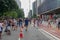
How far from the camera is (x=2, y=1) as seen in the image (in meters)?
50.6

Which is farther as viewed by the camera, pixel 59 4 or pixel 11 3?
pixel 59 4

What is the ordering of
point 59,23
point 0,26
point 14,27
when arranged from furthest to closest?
point 14,27 → point 59,23 → point 0,26

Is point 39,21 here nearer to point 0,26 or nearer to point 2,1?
point 2,1

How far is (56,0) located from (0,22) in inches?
2540

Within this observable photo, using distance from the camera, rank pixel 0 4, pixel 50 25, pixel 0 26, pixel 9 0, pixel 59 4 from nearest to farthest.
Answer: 1. pixel 0 26
2. pixel 50 25
3. pixel 0 4
4. pixel 9 0
5. pixel 59 4

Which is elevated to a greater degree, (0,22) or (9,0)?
(9,0)

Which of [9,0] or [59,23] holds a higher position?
[9,0]

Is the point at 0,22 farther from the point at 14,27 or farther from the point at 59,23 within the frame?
the point at 14,27

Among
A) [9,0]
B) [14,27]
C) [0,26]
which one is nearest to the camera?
[0,26]

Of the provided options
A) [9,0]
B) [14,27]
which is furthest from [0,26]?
[9,0]

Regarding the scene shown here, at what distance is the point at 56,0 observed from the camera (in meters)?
82.8

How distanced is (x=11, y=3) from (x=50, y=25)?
758 inches

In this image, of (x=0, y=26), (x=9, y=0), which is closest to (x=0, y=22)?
(x=0, y=26)

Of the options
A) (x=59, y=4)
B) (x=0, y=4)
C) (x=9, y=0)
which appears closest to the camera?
(x=0, y=4)
